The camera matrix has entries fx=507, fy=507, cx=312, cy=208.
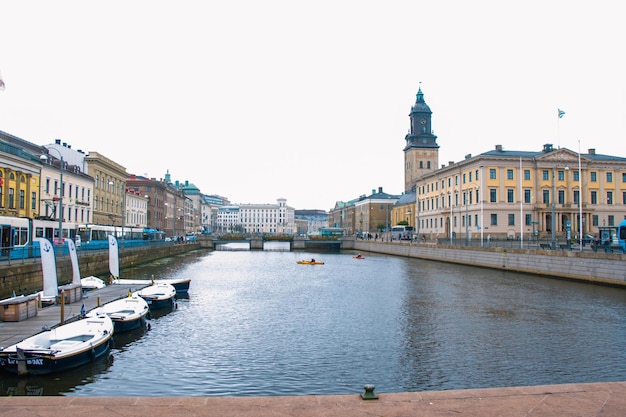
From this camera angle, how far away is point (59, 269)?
131ft

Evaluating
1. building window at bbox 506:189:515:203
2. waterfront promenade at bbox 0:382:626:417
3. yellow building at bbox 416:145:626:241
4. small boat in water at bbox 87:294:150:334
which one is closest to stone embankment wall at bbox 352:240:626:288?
yellow building at bbox 416:145:626:241

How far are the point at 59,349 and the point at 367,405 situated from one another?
12.1 m

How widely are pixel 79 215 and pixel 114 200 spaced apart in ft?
70.6

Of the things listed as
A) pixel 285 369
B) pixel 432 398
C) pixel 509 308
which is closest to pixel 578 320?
pixel 509 308

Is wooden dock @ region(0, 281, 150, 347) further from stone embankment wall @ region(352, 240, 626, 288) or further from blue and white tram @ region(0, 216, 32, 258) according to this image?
stone embankment wall @ region(352, 240, 626, 288)

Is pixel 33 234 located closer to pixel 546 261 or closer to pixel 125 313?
pixel 125 313

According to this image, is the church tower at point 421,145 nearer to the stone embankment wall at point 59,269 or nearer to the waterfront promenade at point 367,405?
the stone embankment wall at point 59,269

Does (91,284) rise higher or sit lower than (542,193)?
lower

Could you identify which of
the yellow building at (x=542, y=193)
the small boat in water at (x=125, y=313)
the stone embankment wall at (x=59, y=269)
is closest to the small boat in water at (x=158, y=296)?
the small boat in water at (x=125, y=313)

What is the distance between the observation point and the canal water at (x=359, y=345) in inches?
664

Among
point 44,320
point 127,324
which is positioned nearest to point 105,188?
point 127,324

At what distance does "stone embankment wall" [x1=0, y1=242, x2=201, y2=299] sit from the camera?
31.3 metres

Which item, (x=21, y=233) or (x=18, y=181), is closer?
(x=21, y=233)

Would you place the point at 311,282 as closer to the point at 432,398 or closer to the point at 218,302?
the point at 218,302
